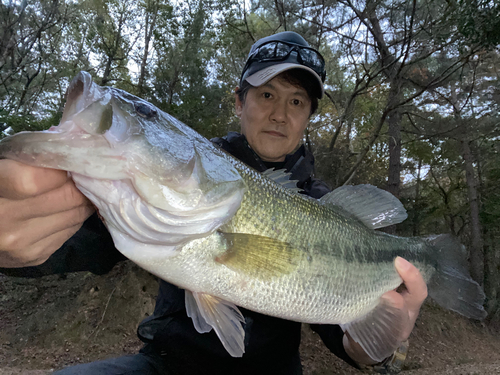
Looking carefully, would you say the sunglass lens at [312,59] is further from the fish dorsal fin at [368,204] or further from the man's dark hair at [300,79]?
the fish dorsal fin at [368,204]

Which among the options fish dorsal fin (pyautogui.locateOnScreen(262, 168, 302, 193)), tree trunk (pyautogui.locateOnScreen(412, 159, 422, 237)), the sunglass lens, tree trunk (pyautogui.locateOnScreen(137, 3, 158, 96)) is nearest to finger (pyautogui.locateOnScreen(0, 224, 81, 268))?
fish dorsal fin (pyautogui.locateOnScreen(262, 168, 302, 193))

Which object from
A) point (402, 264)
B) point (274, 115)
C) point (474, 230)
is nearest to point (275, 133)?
point (274, 115)

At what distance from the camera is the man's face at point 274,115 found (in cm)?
268

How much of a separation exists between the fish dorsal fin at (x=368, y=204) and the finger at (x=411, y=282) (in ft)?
0.94

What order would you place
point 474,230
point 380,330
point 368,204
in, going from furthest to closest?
point 474,230 < point 368,204 < point 380,330

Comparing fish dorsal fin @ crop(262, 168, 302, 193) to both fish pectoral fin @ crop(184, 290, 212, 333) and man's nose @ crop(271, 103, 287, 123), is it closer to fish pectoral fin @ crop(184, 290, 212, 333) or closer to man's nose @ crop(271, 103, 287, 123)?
fish pectoral fin @ crop(184, 290, 212, 333)

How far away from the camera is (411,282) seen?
1876 mm

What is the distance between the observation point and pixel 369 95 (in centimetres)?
945

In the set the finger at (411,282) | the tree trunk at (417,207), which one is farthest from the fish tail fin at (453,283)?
the tree trunk at (417,207)

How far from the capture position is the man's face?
268 cm

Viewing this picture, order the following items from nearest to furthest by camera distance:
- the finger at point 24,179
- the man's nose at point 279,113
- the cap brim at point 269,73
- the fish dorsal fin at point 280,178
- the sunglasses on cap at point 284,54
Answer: the finger at point 24,179 < the fish dorsal fin at point 280,178 < the cap brim at point 269,73 < the man's nose at point 279,113 < the sunglasses on cap at point 284,54

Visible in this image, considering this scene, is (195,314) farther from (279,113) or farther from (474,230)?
(474,230)

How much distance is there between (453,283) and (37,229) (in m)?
2.72

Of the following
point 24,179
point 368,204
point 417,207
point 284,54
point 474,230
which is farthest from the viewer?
point 417,207
